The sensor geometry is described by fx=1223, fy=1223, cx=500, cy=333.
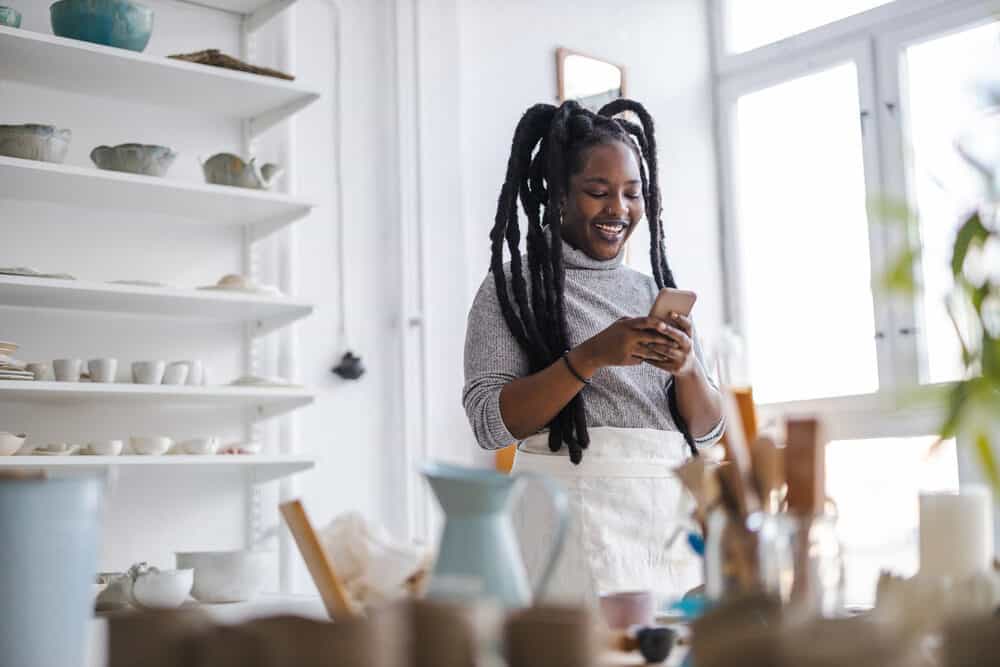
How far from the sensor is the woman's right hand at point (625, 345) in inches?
67.4

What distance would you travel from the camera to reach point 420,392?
11.5 ft

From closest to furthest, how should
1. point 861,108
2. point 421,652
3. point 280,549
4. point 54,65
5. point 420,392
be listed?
1. point 421,652
2. point 54,65
3. point 280,549
4. point 420,392
5. point 861,108

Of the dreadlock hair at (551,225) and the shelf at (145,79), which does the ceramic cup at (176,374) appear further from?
the dreadlock hair at (551,225)

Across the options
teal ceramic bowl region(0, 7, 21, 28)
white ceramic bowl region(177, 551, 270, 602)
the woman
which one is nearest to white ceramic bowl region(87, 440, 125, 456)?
white ceramic bowl region(177, 551, 270, 602)

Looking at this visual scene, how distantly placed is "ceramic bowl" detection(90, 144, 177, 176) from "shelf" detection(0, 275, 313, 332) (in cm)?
27

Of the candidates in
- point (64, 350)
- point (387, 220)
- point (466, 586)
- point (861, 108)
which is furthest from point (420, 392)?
point (466, 586)

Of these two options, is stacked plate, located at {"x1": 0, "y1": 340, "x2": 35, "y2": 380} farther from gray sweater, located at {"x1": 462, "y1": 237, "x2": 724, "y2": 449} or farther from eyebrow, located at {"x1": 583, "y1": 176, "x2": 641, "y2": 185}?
eyebrow, located at {"x1": 583, "y1": 176, "x2": 641, "y2": 185}

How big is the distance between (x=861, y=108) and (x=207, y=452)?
2.46 m

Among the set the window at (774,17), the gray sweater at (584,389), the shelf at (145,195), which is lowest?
the gray sweater at (584,389)

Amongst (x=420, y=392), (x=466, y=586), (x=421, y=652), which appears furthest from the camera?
(x=420, y=392)

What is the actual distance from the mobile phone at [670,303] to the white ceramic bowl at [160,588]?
3.12ft

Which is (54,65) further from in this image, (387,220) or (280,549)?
(280,549)

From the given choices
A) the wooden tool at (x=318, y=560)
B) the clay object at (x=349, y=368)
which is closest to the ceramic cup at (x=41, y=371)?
the clay object at (x=349, y=368)

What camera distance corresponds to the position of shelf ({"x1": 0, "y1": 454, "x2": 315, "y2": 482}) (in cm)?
252
